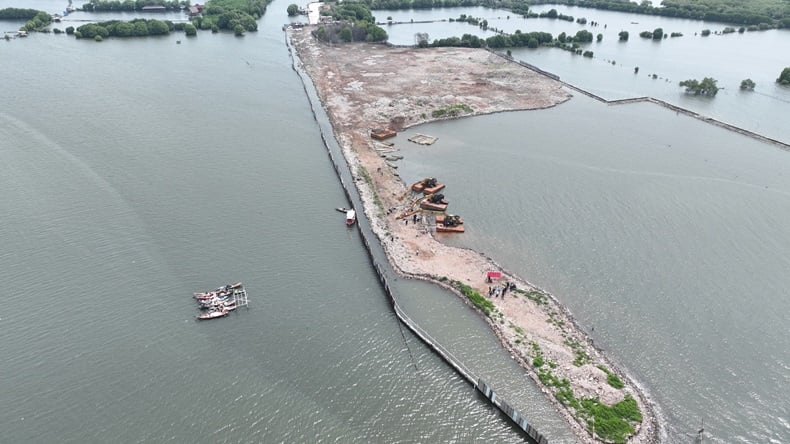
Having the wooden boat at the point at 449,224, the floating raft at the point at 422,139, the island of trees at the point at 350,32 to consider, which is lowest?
the wooden boat at the point at 449,224

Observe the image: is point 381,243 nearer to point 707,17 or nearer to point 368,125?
point 368,125

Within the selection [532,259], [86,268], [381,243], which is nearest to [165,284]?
[86,268]

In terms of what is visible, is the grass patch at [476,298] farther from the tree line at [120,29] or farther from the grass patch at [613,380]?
the tree line at [120,29]

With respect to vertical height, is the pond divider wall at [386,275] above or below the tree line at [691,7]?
below

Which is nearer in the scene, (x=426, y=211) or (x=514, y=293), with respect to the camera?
(x=514, y=293)

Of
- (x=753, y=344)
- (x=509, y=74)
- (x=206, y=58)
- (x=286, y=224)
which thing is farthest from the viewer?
(x=206, y=58)

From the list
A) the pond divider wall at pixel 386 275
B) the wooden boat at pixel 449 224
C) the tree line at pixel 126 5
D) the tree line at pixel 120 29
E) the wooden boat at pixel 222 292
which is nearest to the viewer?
the pond divider wall at pixel 386 275

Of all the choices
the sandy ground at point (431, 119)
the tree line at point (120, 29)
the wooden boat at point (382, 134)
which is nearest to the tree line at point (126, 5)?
the tree line at point (120, 29)

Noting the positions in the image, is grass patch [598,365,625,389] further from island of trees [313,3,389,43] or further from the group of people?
island of trees [313,3,389,43]
